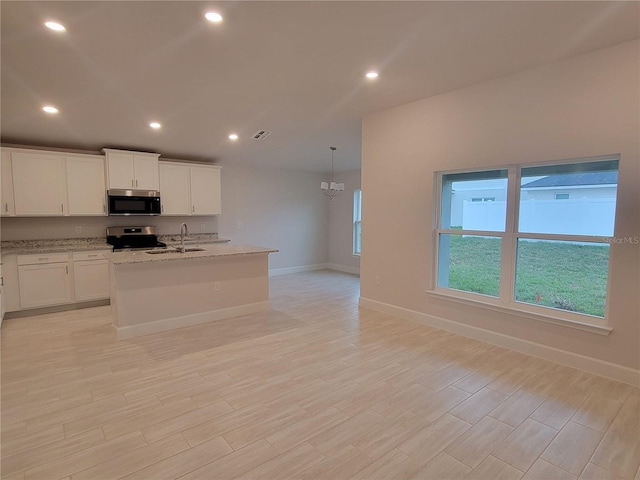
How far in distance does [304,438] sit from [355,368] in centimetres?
99

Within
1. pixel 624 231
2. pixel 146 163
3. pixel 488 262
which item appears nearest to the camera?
pixel 624 231

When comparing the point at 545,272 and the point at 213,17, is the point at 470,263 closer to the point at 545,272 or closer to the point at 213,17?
the point at 545,272

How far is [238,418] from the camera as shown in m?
2.25

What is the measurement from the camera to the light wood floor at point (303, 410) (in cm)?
185

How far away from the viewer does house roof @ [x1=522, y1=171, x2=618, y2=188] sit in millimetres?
2859

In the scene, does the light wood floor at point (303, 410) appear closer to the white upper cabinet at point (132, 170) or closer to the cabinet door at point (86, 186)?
the cabinet door at point (86, 186)

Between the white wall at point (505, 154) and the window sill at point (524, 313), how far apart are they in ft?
0.16

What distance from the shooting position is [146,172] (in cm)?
546

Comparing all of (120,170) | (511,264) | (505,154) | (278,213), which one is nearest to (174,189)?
(120,170)

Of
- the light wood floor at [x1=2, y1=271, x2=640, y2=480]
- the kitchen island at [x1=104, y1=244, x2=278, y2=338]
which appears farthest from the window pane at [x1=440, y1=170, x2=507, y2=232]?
the kitchen island at [x1=104, y1=244, x2=278, y2=338]

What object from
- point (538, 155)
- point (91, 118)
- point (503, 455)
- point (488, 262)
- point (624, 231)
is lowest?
point (503, 455)

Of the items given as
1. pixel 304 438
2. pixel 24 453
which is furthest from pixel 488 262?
pixel 24 453

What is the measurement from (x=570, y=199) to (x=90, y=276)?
5964mm

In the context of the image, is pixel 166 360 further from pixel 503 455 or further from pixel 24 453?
pixel 503 455
